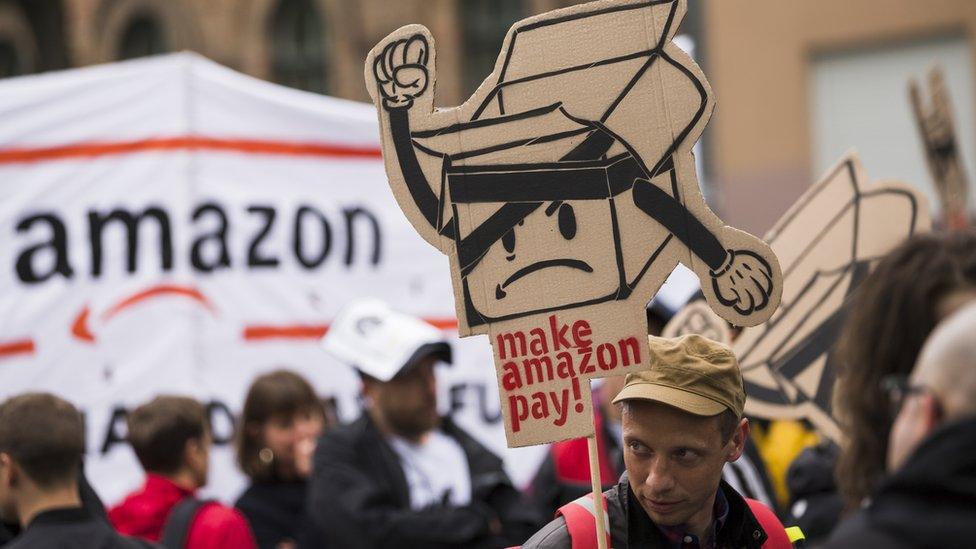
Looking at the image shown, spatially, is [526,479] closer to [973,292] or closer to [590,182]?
[590,182]

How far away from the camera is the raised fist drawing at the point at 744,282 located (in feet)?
8.70

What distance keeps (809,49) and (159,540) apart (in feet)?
36.5

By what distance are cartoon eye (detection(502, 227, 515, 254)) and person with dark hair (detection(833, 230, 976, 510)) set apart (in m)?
0.77

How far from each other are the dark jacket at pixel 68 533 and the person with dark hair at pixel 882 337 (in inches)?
73.8

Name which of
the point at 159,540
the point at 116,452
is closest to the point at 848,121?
the point at 116,452

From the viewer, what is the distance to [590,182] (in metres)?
2.72

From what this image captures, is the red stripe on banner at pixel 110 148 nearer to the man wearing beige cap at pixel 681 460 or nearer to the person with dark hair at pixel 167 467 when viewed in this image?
the person with dark hair at pixel 167 467

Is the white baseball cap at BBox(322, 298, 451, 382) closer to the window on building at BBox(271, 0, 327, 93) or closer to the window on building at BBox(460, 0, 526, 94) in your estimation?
the window on building at BBox(460, 0, 526, 94)

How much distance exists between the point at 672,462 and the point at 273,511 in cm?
262

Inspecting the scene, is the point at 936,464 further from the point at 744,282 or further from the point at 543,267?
the point at 543,267

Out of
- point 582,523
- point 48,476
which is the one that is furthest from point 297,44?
point 582,523

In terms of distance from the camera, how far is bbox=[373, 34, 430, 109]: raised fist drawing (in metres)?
2.76

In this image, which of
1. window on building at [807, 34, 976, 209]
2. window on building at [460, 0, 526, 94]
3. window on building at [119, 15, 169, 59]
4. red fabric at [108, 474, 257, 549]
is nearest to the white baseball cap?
red fabric at [108, 474, 257, 549]

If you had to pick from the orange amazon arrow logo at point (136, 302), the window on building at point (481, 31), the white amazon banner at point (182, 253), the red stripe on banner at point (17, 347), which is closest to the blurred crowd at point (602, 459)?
the white amazon banner at point (182, 253)
